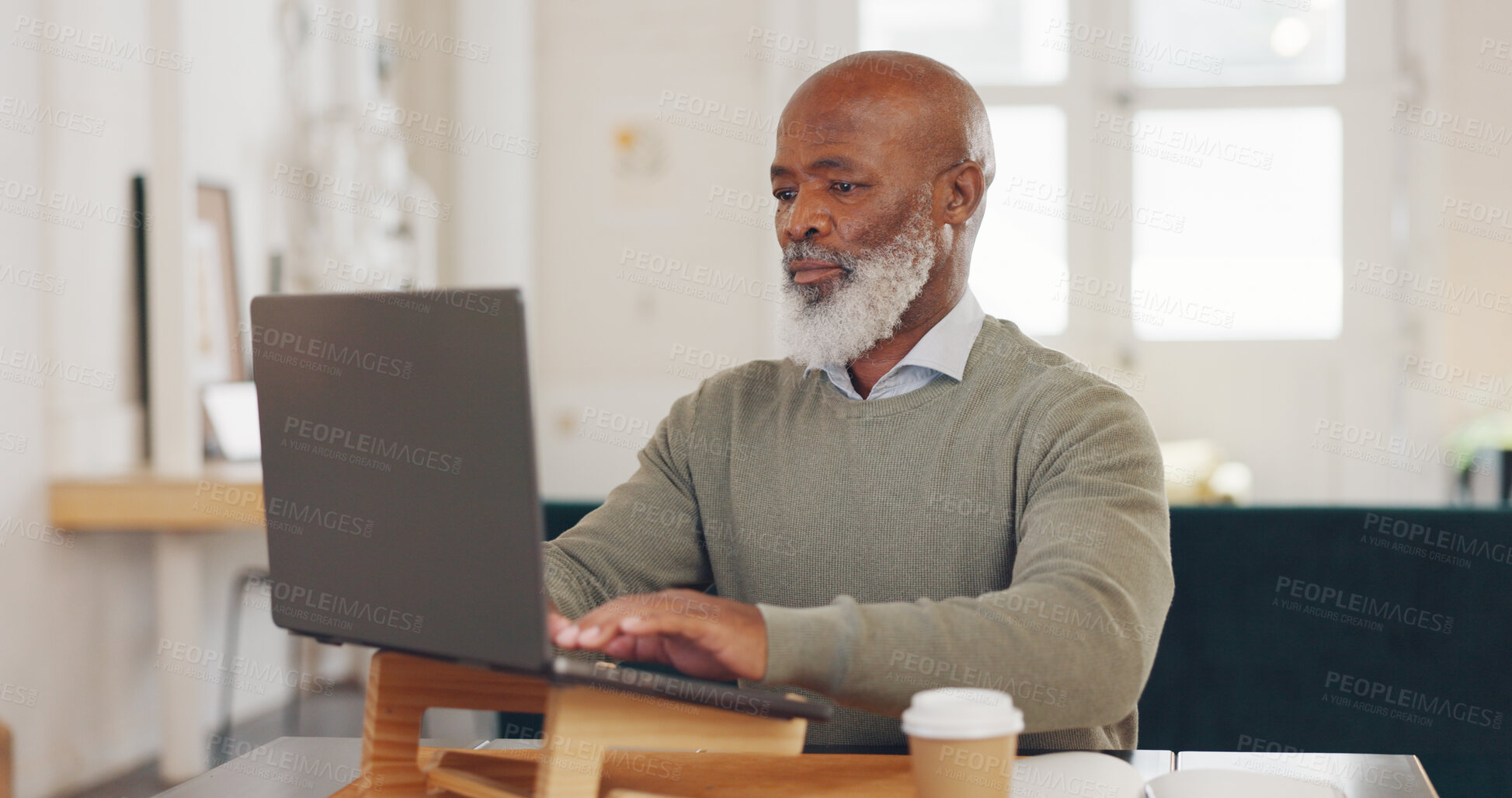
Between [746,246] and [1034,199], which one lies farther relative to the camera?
[746,246]

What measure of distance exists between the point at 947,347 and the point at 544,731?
75 cm

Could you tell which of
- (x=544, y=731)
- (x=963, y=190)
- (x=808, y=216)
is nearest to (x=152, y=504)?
(x=808, y=216)

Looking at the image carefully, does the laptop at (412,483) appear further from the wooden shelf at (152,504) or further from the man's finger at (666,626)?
the wooden shelf at (152,504)

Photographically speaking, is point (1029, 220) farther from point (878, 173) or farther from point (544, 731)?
point (544, 731)

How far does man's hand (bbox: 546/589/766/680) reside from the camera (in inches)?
36.8

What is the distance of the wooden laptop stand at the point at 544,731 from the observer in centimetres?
85

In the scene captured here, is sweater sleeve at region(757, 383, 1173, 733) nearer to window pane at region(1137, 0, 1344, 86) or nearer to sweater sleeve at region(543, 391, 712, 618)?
sweater sleeve at region(543, 391, 712, 618)

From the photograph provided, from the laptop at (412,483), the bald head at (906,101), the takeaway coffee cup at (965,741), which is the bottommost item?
the takeaway coffee cup at (965,741)

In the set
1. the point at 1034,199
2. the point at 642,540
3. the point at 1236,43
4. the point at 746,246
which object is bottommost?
the point at 642,540

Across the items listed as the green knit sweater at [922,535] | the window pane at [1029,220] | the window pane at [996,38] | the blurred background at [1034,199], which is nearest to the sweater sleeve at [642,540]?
the green knit sweater at [922,535]

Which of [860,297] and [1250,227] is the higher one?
[1250,227]

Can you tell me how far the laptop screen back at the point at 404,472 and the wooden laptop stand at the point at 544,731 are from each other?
0.06m

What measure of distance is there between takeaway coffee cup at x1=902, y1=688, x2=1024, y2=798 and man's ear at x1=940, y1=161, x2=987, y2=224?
2.72 feet

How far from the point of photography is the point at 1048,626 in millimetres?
1053
